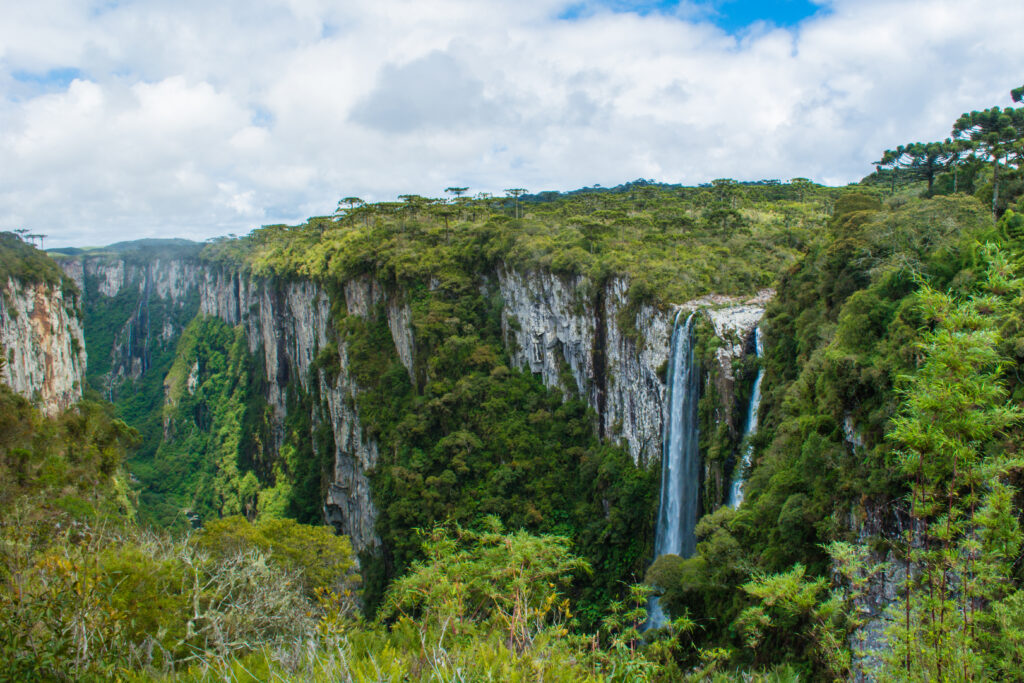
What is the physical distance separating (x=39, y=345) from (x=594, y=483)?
38.3 meters

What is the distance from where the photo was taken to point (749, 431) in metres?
17.7

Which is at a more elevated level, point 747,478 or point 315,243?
point 315,243

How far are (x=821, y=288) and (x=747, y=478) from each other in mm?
5196

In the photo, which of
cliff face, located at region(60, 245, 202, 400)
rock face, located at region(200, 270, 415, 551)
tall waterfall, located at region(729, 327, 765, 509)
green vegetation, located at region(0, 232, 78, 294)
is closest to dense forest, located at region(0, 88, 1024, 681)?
green vegetation, located at region(0, 232, 78, 294)

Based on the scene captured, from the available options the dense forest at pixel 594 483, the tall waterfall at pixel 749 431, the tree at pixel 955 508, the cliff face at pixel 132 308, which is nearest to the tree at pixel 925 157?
the dense forest at pixel 594 483

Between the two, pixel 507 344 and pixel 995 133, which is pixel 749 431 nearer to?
pixel 995 133

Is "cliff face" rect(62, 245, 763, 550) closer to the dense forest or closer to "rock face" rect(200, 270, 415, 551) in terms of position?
"rock face" rect(200, 270, 415, 551)

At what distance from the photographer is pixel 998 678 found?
4859mm

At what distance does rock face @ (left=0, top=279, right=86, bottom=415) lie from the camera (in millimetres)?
36625

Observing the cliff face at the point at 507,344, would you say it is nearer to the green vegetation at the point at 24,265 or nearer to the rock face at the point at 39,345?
the rock face at the point at 39,345

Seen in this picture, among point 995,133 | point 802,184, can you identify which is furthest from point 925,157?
point 802,184

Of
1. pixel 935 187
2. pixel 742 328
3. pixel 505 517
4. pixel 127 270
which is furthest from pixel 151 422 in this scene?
pixel 935 187

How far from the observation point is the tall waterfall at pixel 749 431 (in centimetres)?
1641

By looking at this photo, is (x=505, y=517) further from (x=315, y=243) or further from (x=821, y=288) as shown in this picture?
(x=315, y=243)
